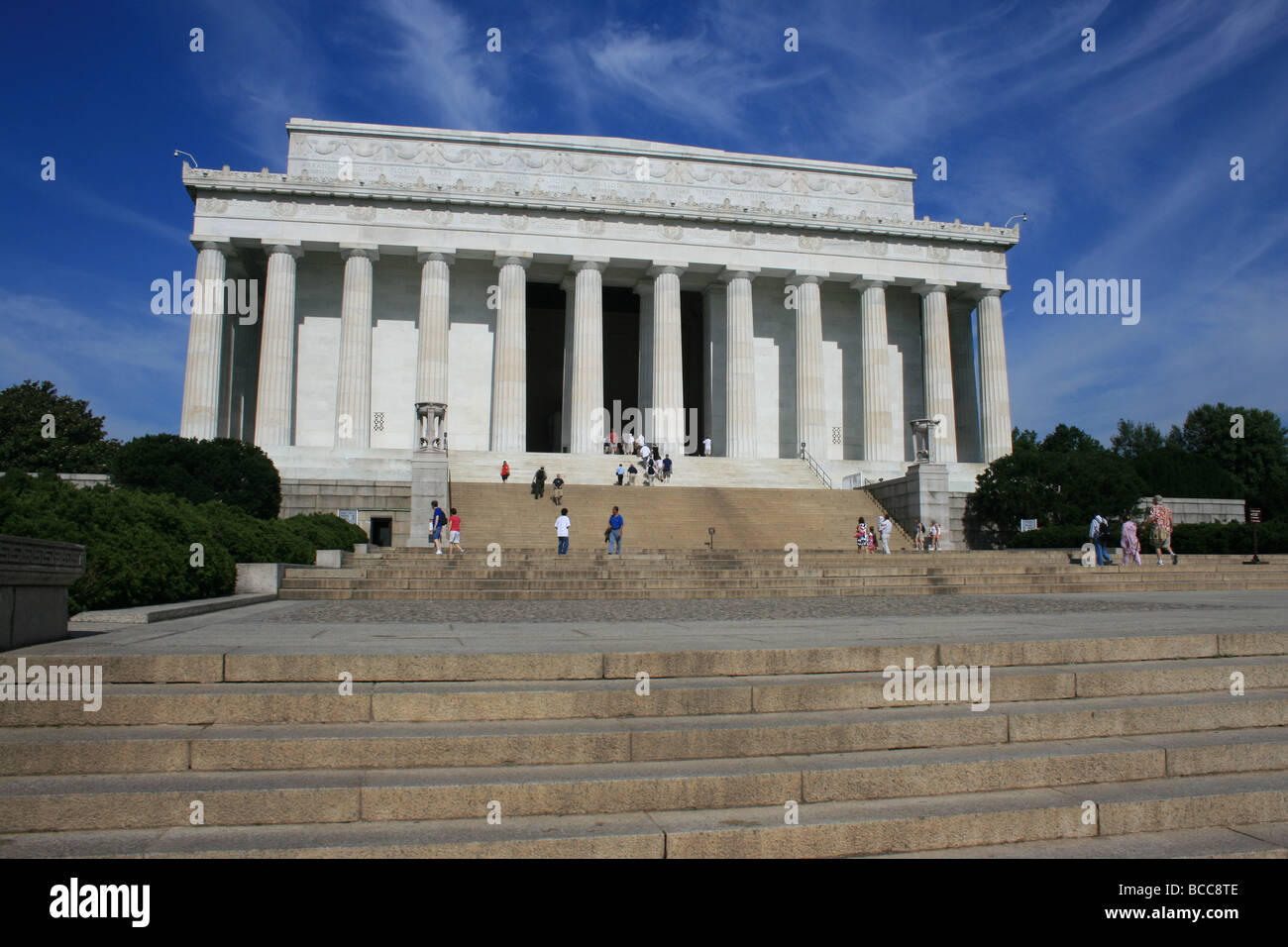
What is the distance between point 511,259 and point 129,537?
120 feet

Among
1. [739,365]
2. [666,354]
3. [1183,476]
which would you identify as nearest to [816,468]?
[739,365]

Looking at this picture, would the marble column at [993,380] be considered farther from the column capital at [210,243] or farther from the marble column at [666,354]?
the column capital at [210,243]

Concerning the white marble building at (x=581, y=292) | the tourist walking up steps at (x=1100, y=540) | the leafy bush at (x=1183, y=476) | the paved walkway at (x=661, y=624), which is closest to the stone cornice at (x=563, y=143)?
the white marble building at (x=581, y=292)

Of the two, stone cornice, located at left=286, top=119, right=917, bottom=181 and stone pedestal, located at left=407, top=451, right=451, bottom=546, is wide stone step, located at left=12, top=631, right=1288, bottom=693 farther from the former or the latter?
stone cornice, located at left=286, top=119, right=917, bottom=181

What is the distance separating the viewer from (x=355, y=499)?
33531 mm

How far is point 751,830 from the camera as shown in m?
4.99

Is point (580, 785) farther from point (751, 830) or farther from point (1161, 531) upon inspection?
point (1161, 531)

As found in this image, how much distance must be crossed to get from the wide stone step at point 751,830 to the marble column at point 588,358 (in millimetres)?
41012

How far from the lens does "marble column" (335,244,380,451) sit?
4519 centimetres

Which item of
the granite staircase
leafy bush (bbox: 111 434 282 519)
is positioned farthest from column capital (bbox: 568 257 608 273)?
the granite staircase

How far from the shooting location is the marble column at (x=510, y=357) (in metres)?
45.5

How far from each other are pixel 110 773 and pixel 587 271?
44.1 meters
